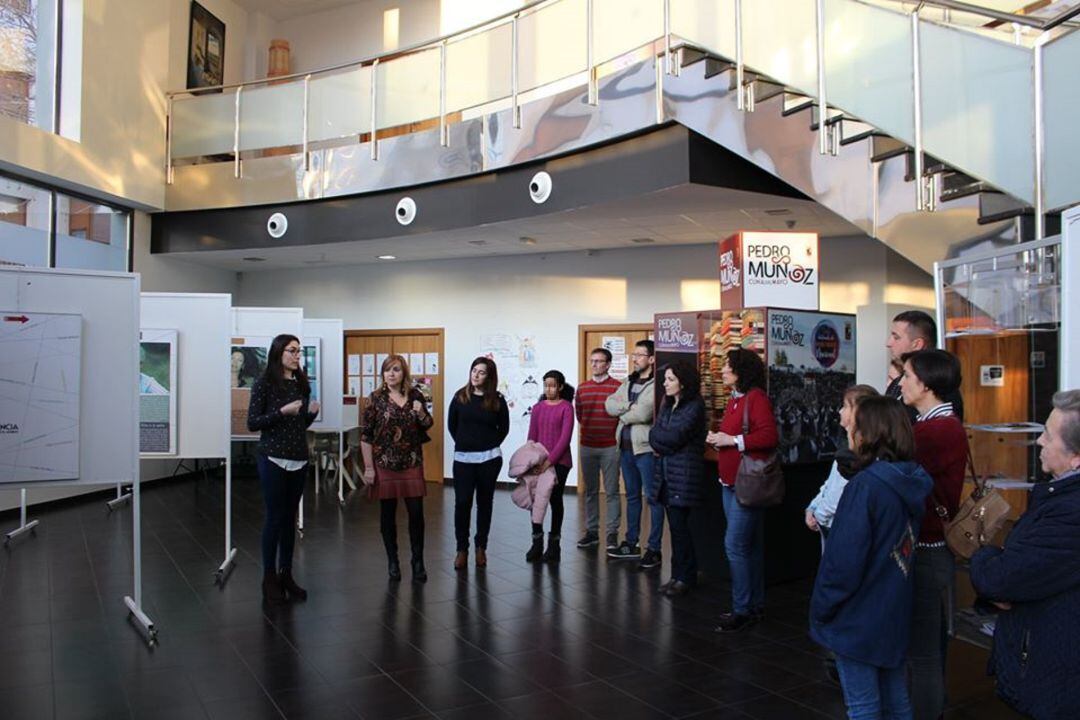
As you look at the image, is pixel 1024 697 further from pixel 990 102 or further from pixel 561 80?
pixel 561 80

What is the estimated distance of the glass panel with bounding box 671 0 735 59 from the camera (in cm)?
606

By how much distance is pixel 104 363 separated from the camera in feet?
15.5

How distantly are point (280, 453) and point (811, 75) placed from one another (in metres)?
4.25

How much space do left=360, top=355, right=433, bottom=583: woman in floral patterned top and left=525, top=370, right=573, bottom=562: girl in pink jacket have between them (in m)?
1.16

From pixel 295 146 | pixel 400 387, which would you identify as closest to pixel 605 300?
pixel 295 146

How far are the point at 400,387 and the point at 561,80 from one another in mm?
3592

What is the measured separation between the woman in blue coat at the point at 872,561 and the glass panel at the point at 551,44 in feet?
18.3

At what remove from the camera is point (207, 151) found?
10.5 m

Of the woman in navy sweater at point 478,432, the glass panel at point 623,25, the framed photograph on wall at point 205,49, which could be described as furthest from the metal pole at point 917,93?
the framed photograph on wall at point 205,49

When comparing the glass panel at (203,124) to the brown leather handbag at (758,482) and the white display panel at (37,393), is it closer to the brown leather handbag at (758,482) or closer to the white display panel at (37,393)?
the white display panel at (37,393)

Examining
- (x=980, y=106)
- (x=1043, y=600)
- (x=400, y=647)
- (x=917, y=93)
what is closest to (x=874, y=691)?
(x=1043, y=600)

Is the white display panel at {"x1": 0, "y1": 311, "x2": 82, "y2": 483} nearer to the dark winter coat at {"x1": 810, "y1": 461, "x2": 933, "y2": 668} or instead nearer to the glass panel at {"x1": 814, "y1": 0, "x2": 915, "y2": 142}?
the dark winter coat at {"x1": 810, "y1": 461, "x2": 933, "y2": 668}

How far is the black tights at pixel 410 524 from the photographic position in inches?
227

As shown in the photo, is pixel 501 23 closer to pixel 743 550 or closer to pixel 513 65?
pixel 513 65
